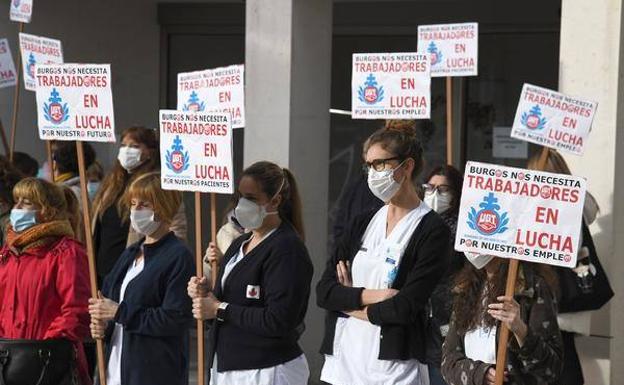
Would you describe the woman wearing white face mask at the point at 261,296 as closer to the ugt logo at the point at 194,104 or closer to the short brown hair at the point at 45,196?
the short brown hair at the point at 45,196

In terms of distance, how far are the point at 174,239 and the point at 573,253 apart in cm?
218

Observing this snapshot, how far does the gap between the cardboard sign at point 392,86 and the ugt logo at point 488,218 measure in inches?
114

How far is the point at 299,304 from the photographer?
20.1 ft

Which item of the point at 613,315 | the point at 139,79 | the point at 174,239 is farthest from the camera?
the point at 139,79

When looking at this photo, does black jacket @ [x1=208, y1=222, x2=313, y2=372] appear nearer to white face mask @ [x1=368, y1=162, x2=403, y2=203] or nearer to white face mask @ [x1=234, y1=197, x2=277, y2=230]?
white face mask @ [x1=234, y1=197, x2=277, y2=230]

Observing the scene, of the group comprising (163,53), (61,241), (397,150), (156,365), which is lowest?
(156,365)

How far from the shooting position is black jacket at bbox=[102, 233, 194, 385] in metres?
6.45

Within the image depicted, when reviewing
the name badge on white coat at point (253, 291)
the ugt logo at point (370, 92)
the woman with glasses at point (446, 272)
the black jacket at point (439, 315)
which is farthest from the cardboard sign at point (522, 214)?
the ugt logo at point (370, 92)

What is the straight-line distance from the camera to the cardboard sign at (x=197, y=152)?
22.6 ft

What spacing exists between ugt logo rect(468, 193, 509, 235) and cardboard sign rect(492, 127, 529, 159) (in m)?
6.88

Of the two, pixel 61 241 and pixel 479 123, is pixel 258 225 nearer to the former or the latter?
pixel 61 241

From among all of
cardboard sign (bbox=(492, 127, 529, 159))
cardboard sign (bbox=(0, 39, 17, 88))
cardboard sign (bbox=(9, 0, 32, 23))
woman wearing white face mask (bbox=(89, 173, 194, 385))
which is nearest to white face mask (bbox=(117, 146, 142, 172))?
woman wearing white face mask (bbox=(89, 173, 194, 385))

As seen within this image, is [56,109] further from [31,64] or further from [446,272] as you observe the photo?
[31,64]

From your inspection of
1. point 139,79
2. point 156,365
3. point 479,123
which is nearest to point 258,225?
point 156,365
